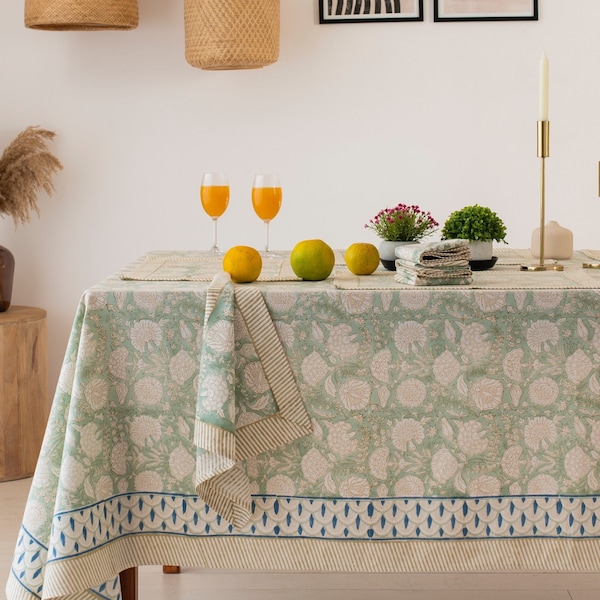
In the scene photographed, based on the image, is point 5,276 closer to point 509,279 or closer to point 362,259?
point 362,259

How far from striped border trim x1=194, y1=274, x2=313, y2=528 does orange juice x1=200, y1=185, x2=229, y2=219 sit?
49 cm

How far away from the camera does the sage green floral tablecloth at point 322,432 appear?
5.61ft

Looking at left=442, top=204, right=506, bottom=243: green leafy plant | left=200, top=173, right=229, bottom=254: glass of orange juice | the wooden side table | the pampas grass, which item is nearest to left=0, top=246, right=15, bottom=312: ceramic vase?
the wooden side table

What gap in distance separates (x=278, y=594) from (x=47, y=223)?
173 cm

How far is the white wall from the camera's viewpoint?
3279 millimetres

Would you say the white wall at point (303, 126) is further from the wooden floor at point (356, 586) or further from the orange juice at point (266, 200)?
the wooden floor at point (356, 586)

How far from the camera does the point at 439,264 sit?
5.77ft

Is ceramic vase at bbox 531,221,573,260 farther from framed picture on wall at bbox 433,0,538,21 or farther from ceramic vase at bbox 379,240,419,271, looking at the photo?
framed picture on wall at bbox 433,0,538,21

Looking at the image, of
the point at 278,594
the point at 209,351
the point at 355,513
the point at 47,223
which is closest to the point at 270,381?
the point at 209,351

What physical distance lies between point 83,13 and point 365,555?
195 centimetres

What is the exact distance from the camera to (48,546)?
175 centimetres

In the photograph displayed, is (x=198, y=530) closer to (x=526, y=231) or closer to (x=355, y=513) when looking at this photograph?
(x=355, y=513)

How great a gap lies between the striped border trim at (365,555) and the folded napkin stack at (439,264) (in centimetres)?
48

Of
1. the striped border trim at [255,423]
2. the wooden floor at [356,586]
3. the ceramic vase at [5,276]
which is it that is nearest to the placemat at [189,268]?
the striped border trim at [255,423]
